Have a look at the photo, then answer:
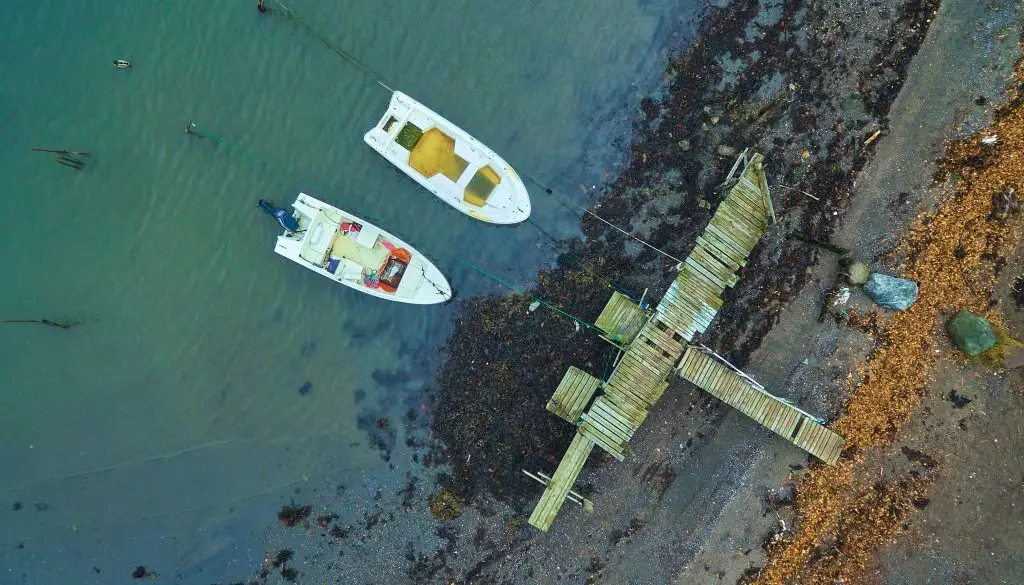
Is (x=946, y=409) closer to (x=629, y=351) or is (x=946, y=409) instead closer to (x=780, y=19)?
(x=629, y=351)

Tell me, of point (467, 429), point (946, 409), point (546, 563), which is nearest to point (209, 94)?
point (467, 429)

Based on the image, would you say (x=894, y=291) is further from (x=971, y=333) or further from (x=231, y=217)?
(x=231, y=217)

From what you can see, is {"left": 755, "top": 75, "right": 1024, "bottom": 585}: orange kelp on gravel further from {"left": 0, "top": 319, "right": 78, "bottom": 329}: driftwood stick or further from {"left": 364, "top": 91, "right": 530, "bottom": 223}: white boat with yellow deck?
{"left": 0, "top": 319, "right": 78, "bottom": 329}: driftwood stick

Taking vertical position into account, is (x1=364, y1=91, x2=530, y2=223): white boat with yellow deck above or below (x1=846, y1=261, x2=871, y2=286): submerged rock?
below

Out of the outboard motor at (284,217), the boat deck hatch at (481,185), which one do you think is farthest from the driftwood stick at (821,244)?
the outboard motor at (284,217)

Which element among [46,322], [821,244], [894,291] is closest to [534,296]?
[821,244]

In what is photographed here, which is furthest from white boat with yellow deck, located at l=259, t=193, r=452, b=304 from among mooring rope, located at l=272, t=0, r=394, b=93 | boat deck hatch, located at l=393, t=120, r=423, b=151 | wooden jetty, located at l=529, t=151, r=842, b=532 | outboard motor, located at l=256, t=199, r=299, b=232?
wooden jetty, located at l=529, t=151, r=842, b=532
